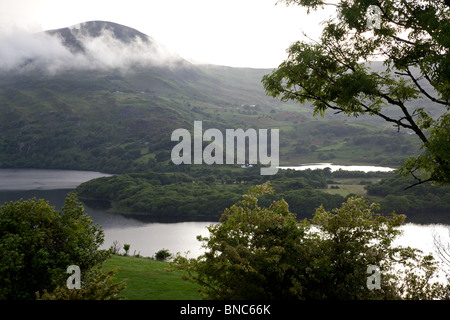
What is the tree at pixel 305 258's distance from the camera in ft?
32.9

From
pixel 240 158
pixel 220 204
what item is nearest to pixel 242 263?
pixel 220 204

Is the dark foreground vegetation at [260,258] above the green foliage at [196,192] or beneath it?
above

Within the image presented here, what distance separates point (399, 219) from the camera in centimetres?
1134

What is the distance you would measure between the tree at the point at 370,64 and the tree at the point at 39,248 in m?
8.70

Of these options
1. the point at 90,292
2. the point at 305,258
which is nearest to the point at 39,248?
the point at 90,292

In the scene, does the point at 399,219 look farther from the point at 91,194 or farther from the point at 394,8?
the point at 91,194

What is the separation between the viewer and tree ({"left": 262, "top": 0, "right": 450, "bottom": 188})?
34.2 ft

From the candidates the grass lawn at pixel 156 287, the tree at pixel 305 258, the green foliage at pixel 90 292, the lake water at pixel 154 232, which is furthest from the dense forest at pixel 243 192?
the green foliage at pixel 90 292

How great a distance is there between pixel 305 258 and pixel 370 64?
6334 millimetres

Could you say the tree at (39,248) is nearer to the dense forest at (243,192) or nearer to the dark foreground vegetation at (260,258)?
the dark foreground vegetation at (260,258)

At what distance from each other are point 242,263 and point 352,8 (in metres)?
8.42

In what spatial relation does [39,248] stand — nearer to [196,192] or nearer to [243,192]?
[243,192]

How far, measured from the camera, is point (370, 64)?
11.1m
